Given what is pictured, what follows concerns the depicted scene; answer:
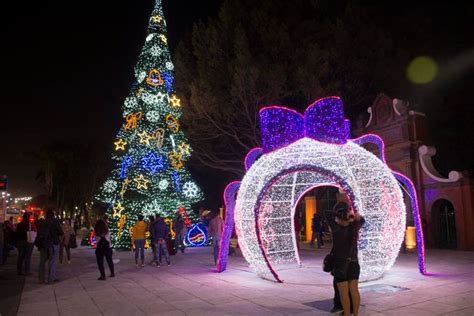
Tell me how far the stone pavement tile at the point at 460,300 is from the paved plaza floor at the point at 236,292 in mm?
15

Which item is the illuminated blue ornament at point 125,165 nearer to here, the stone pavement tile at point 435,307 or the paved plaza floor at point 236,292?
the paved plaza floor at point 236,292

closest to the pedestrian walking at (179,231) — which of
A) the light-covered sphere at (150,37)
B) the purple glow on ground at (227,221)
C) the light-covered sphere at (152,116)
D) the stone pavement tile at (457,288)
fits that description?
the light-covered sphere at (152,116)

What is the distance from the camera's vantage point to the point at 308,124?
10.0 m

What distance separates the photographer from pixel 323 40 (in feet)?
62.2

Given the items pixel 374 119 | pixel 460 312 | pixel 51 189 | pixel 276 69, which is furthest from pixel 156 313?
pixel 51 189

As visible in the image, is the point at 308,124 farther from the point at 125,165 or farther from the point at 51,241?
the point at 125,165

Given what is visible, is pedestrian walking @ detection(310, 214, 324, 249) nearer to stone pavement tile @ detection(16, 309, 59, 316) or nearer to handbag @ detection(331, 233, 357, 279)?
handbag @ detection(331, 233, 357, 279)

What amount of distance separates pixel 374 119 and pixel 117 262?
12.4 meters

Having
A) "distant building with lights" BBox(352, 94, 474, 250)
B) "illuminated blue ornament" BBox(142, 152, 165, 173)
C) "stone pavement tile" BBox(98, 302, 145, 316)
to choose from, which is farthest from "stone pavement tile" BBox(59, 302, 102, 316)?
"distant building with lights" BBox(352, 94, 474, 250)

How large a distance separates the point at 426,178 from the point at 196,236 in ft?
34.0

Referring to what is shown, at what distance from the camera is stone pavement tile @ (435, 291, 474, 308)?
23.2 ft

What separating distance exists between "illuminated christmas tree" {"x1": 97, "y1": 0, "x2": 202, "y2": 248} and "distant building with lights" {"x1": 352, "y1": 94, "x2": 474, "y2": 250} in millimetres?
8821

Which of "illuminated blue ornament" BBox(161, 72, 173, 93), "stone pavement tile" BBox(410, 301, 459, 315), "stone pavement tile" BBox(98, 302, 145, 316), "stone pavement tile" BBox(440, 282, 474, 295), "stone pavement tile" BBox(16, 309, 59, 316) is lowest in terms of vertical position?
"stone pavement tile" BBox(16, 309, 59, 316)

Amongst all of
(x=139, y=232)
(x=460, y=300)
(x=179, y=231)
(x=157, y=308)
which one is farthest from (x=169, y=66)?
(x=460, y=300)
